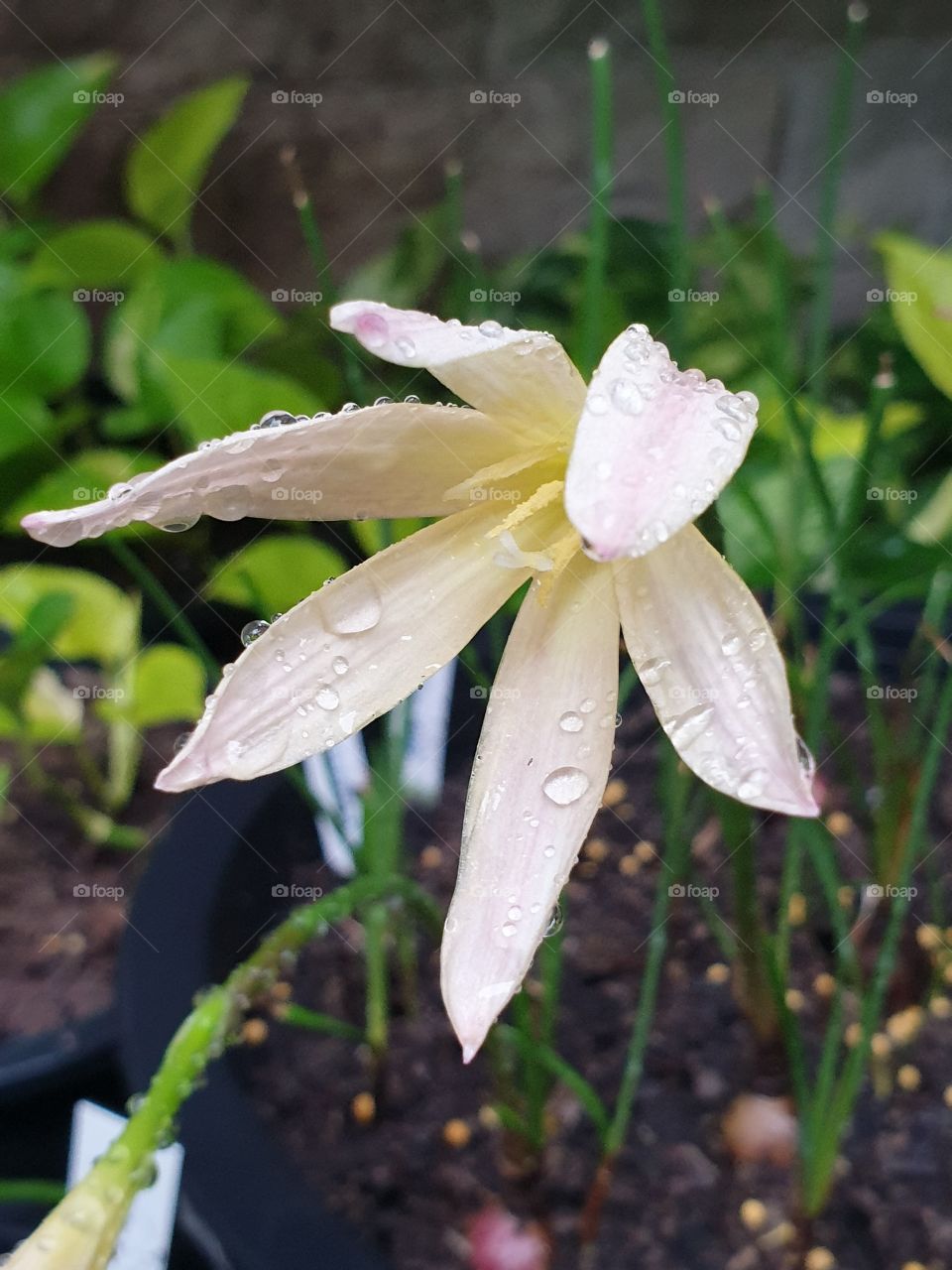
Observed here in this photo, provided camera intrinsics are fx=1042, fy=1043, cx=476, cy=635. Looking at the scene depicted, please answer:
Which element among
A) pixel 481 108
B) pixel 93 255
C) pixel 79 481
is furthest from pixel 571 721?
pixel 481 108

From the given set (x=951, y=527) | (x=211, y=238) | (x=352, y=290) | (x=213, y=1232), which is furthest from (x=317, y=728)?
(x=211, y=238)

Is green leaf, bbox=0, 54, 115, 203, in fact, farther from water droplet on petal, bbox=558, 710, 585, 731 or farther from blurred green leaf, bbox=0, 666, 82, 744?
water droplet on petal, bbox=558, 710, 585, 731

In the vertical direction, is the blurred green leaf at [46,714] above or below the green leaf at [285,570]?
below

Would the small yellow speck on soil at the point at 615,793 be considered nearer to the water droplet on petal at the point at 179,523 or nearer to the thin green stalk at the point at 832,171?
the thin green stalk at the point at 832,171

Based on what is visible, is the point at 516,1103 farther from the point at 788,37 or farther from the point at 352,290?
the point at 788,37

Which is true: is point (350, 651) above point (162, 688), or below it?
above

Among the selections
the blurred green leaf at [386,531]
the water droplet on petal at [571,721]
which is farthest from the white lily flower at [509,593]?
the blurred green leaf at [386,531]

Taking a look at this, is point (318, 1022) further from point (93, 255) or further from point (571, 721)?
point (93, 255)
